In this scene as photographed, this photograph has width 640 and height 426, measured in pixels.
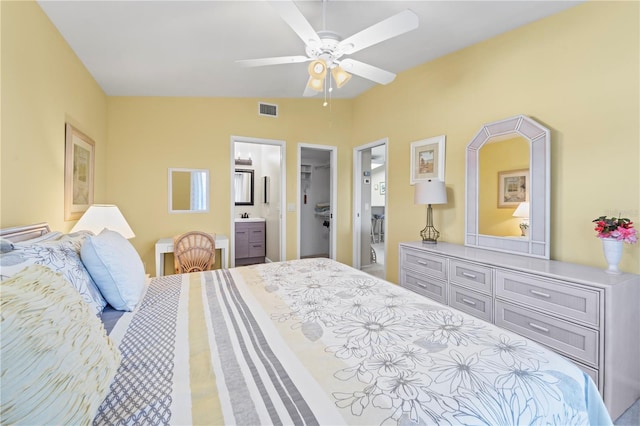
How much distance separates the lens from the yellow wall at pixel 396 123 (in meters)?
1.80

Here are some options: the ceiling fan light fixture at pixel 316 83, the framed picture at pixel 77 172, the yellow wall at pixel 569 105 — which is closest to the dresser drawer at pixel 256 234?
the framed picture at pixel 77 172

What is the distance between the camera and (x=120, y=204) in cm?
344

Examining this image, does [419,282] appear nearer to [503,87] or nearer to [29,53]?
[503,87]

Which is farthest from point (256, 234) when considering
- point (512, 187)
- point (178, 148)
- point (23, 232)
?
point (512, 187)

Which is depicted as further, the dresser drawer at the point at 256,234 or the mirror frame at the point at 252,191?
the mirror frame at the point at 252,191

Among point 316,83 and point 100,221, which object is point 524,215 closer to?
point 316,83

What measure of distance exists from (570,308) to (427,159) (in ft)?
6.62

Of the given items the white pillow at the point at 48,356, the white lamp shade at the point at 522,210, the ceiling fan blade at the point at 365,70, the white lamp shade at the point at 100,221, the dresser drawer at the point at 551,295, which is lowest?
the dresser drawer at the point at 551,295

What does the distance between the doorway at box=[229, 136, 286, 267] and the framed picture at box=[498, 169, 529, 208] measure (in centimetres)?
274

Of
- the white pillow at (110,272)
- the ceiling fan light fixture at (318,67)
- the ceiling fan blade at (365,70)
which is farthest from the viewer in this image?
the ceiling fan blade at (365,70)

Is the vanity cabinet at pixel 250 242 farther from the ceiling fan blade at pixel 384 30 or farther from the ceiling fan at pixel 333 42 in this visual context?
the ceiling fan blade at pixel 384 30

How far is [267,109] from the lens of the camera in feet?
13.4

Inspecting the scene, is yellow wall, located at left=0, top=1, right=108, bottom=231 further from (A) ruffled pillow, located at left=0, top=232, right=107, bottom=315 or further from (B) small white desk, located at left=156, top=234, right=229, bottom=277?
(B) small white desk, located at left=156, top=234, right=229, bottom=277

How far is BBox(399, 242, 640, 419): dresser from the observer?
1616 millimetres
